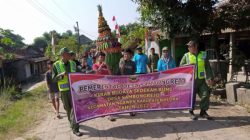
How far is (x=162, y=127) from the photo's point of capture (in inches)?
241

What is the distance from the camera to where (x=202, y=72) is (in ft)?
21.0

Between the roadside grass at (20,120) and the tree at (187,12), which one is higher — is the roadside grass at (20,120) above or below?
below

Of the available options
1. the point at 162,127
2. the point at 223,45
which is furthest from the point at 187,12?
the point at 162,127

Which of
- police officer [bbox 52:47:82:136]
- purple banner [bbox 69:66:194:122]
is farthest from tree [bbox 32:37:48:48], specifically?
purple banner [bbox 69:66:194:122]

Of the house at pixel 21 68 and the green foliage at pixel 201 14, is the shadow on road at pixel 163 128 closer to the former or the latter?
the green foliage at pixel 201 14

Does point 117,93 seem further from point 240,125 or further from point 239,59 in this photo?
point 239,59

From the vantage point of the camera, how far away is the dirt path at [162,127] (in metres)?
5.55

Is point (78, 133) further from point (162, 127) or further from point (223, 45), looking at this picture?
point (223, 45)

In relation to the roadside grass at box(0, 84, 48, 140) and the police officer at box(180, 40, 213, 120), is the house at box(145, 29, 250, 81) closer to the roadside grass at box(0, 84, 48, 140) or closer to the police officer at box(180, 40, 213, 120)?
the police officer at box(180, 40, 213, 120)

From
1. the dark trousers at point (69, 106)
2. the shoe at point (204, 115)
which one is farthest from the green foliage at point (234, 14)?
the dark trousers at point (69, 106)

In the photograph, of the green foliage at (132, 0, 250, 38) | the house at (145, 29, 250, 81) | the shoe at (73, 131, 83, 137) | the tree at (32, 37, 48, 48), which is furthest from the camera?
the tree at (32, 37, 48, 48)

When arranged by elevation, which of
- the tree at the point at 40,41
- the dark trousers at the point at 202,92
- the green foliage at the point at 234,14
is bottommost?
the dark trousers at the point at 202,92

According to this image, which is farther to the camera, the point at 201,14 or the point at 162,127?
the point at 201,14

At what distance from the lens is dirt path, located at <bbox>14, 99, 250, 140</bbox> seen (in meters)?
5.55
